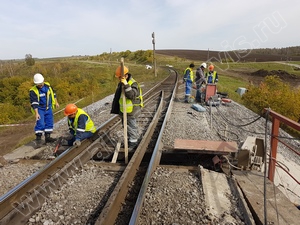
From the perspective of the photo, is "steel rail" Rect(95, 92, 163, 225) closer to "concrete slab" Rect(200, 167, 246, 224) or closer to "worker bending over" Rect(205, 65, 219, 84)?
→ "concrete slab" Rect(200, 167, 246, 224)

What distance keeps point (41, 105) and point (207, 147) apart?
13.3 ft

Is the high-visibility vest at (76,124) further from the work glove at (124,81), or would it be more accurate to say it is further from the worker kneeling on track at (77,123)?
the work glove at (124,81)

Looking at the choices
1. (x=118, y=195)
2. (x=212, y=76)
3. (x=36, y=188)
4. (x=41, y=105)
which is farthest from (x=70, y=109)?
(x=212, y=76)

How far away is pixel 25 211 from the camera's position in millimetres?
3232

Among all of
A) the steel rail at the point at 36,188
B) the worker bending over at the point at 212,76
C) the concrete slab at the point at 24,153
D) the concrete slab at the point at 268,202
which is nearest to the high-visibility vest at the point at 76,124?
the steel rail at the point at 36,188

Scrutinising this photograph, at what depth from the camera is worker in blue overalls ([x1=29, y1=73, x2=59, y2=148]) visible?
576cm

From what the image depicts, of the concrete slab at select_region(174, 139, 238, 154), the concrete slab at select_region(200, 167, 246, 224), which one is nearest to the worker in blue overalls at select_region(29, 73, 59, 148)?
the concrete slab at select_region(174, 139, 238, 154)

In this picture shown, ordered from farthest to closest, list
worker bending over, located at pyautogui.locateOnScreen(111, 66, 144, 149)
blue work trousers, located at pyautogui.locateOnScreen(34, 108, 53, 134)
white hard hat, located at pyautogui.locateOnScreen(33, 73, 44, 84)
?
blue work trousers, located at pyautogui.locateOnScreen(34, 108, 53, 134)
white hard hat, located at pyautogui.locateOnScreen(33, 73, 44, 84)
worker bending over, located at pyautogui.locateOnScreen(111, 66, 144, 149)

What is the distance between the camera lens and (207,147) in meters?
4.80

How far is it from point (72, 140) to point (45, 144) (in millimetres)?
878

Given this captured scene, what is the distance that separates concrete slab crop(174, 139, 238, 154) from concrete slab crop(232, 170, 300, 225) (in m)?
0.59

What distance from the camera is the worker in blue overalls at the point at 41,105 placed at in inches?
227

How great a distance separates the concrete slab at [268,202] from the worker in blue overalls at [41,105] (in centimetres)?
453

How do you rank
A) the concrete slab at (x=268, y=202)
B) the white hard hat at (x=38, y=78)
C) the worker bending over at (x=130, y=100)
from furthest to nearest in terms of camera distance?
the white hard hat at (x=38, y=78) → the worker bending over at (x=130, y=100) → the concrete slab at (x=268, y=202)
